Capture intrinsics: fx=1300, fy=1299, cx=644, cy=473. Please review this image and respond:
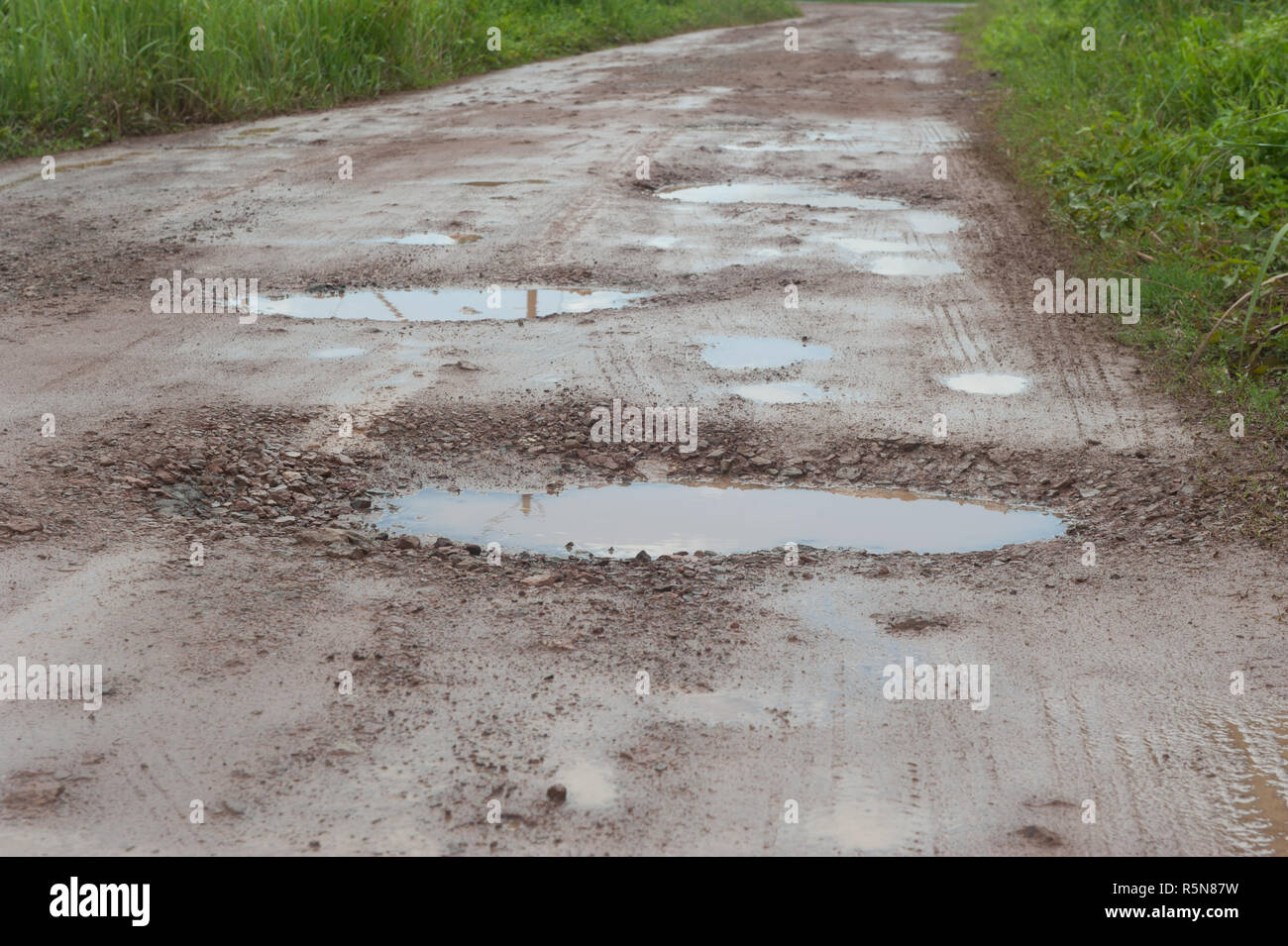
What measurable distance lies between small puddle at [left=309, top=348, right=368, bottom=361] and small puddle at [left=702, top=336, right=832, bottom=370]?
4.85ft

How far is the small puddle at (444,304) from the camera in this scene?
6.12 m

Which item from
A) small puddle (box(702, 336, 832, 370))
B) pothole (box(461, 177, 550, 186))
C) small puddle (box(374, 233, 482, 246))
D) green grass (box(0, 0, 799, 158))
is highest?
green grass (box(0, 0, 799, 158))

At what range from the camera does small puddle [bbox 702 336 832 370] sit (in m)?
5.52

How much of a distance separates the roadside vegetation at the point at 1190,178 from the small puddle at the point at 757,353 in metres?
1.52

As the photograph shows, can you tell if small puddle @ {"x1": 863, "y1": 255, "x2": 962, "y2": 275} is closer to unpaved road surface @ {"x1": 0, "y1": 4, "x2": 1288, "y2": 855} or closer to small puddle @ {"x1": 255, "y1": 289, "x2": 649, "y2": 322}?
unpaved road surface @ {"x1": 0, "y1": 4, "x2": 1288, "y2": 855}

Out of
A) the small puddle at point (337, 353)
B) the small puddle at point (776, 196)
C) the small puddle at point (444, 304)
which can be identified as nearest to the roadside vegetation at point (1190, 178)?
the small puddle at point (776, 196)

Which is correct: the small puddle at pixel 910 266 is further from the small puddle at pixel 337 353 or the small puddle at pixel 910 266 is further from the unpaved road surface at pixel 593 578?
the small puddle at pixel 337 353

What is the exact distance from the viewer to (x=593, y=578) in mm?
Answer: 3744

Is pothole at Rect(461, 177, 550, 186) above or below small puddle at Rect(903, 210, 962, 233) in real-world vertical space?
above

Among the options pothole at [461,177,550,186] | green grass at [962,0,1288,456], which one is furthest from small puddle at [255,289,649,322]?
pothole at [461,177,550,186]

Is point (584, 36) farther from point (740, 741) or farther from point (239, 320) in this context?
point (740, 741)

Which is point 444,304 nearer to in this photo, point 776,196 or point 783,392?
point 783,392

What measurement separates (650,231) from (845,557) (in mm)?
4257

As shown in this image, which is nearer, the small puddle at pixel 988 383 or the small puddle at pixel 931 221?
the small puddle at pixel 988 383
